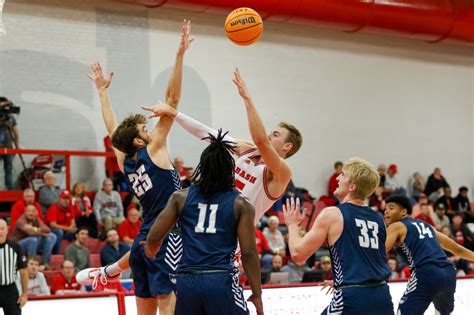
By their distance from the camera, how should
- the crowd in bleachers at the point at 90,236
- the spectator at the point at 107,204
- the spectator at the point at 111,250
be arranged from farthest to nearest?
the spectator at the point at 107,204, the spectator at the point at 111,250, the crowd in bleachers at the point at 90,236

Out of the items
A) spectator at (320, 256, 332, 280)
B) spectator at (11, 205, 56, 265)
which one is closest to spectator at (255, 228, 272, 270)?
spectator at (320, 256, 332, 280)

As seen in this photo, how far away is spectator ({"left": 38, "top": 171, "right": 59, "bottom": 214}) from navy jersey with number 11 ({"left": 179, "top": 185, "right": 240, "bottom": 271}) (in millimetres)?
10400

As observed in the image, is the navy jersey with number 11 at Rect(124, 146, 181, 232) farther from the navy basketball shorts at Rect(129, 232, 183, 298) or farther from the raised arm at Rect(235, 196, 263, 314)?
the raised arm at Rect(235, 196, 263, 314)

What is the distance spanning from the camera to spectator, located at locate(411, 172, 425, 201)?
2071 centimetres

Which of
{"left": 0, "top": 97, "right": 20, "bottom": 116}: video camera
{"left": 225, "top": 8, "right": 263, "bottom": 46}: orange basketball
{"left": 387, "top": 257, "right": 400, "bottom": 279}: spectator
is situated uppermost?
{"left": 225, "top": 8, "right": 263, "bottom": 46}: orange basketball

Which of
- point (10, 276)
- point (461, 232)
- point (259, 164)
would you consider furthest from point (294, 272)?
point (259, 164)

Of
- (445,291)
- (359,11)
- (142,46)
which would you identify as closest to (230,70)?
(142,46)

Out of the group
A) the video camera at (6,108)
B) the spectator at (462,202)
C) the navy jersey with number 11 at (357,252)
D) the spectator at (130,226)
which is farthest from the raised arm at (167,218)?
the spectator at (462,202)

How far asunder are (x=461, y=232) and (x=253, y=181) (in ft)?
43.4

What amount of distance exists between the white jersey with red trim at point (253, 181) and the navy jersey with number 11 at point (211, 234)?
1.41m

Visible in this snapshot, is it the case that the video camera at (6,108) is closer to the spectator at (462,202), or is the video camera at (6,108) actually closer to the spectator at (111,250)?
the spectator at (111,250)

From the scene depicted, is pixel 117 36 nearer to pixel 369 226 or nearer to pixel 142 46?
pixel 142 46

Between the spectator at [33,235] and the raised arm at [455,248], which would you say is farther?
the spectator at [33,235]

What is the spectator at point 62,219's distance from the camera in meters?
14.1
